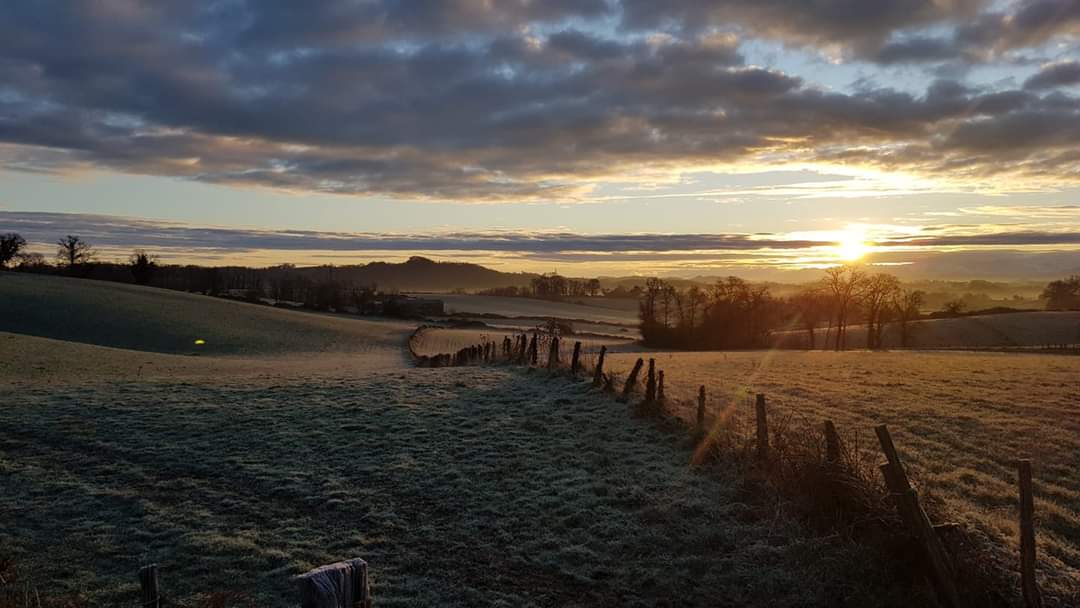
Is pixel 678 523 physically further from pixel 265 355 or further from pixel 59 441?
pixel 265 355

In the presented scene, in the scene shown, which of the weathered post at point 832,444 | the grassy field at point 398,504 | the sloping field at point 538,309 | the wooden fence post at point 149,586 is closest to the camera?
the wooden fence post at point 149,586

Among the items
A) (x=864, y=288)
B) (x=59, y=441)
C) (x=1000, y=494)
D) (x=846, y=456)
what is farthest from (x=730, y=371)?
(x=864, y=288)

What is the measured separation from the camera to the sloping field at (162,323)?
55094 mm

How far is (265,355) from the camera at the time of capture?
5188 centimetres

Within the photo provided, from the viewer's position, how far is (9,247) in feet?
347

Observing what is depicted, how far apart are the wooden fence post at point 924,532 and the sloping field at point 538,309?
340 ft

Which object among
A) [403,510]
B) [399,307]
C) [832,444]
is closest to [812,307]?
[399,307]

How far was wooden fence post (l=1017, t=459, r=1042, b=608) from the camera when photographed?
780 cm

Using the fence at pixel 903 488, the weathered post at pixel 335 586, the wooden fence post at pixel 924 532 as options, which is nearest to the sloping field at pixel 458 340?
the fence at pixel 903 488

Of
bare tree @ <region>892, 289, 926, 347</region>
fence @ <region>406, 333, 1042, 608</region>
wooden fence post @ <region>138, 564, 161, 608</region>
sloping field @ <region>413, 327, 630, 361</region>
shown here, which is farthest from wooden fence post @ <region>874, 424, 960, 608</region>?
bare tree @ <region>892, 289, 926, 347</region>

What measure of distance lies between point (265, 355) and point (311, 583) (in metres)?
50.9

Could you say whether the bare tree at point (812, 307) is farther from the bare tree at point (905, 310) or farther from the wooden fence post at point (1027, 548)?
the wooden fence post at point (1027, 548)

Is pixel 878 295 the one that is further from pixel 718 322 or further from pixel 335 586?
pixel 335 586

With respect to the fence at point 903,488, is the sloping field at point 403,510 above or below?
below
